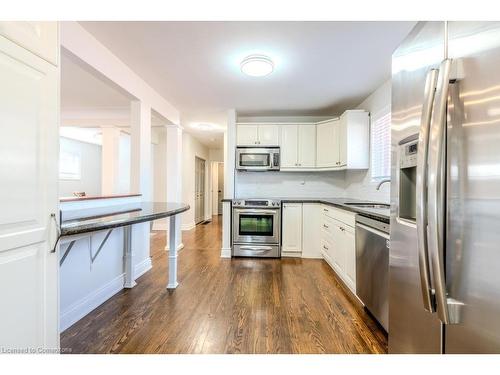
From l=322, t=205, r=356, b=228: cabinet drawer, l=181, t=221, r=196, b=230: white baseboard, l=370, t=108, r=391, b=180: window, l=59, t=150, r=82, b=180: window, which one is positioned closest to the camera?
l=322, t=205, r=356, b=228: cabinet drawer

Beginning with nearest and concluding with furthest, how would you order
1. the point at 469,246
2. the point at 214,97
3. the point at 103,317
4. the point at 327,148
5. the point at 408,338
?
the point at 469,246
the point at 408,338
the point at 103,317
the point at 214,97
the point at 327,148

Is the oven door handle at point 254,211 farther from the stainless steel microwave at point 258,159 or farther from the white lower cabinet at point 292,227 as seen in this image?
the stainless steel microwave at point 258,159

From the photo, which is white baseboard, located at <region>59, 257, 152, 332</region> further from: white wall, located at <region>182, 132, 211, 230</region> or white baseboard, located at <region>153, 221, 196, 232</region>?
white wall, located at <region>182, 132, 211, 230</region>

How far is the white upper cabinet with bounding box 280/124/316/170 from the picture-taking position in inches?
168

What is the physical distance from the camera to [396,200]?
1132 mm

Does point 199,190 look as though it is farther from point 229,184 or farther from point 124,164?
point 229,184

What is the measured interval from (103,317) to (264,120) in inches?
151

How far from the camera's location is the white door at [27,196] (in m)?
0.94

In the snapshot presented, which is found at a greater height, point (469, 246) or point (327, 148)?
point (327, 148)

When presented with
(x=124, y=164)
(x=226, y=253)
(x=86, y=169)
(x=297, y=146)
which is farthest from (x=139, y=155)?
(x=86, y=169)

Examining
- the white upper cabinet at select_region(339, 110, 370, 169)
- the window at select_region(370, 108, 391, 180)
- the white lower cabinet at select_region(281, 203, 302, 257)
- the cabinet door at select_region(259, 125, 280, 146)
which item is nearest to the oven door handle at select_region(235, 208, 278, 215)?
the white lower cabinet at select_region(281, 203, 302, 257)

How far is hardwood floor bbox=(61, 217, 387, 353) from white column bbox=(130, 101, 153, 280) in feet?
1.61

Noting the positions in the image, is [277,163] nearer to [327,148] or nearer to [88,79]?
[327,148]
